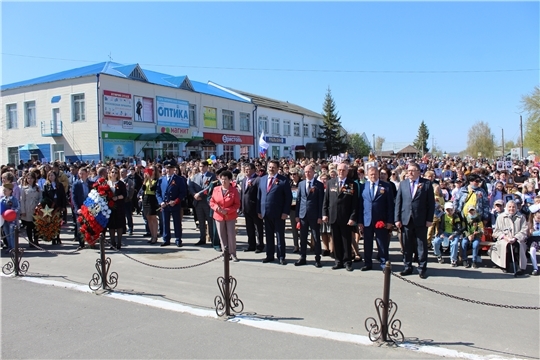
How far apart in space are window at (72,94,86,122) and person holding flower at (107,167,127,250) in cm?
2151

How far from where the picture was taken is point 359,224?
308 inches

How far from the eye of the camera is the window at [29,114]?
1237 inches

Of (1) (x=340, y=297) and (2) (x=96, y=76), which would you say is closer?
(1) (x=340, y=297)

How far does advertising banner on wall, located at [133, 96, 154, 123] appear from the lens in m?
31.1

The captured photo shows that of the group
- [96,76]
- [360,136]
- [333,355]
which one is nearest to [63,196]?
[333,355]

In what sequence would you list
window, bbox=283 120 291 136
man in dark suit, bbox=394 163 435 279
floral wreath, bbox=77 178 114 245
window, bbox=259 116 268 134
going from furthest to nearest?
window, bbox=283 120 291 136 < window, bbox=259 116 268 134 < floral wreath, bbox=77 178 114 245 < man in dark suit, bbox=394 163 435 279

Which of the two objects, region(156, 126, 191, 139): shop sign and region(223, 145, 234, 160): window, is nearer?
region(156, 126, 191, 139): shop sign

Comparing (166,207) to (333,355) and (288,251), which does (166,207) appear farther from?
(333,355)

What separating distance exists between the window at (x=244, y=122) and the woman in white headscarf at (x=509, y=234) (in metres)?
38.6

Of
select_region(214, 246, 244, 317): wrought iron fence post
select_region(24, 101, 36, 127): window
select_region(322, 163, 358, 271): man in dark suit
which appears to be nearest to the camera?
select_region(214, 246, 244, 317): wrought iron fence post

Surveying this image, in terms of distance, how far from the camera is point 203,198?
1000 cm

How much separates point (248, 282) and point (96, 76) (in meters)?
25.6

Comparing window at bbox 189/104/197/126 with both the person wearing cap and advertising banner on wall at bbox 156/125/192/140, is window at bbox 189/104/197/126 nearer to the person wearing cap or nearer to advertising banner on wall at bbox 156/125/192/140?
advertising banner on wall at bbox 156/125/192/140

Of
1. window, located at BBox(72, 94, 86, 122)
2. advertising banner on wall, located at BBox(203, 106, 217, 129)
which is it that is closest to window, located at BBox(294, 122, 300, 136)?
advertising banner on wall, located at BBox(203, 106, 217, 129)
